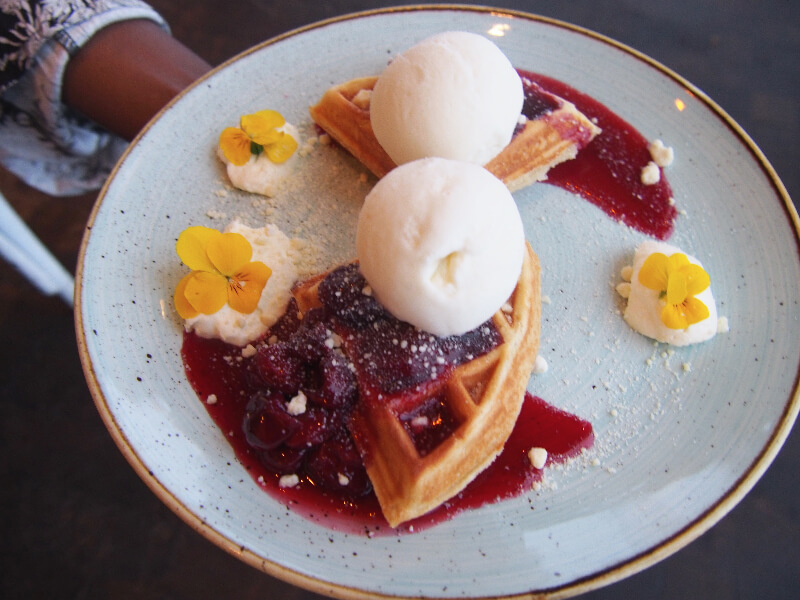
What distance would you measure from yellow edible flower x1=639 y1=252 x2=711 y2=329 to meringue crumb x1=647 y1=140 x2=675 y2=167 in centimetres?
42

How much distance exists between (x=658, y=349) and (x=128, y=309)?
1.45 metres

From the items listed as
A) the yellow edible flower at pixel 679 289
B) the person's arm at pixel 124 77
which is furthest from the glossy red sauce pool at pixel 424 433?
the person's arm at pixel 124 77

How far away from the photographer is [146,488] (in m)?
1.98

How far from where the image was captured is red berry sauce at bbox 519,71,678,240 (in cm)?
171

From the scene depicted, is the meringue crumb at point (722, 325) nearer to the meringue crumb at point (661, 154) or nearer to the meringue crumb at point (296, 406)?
the meringue crumb at point (661, 154)

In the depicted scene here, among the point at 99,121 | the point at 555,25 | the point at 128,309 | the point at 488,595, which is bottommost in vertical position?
the point at 488,595

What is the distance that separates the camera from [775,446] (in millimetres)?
1353

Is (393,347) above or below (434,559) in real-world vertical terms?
above

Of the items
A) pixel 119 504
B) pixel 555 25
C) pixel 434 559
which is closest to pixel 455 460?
pixel 434 559

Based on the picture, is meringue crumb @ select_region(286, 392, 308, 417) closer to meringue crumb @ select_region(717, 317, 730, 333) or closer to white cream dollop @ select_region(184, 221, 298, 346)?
white cream dollop @ select_region(184, 221, 298, 346)

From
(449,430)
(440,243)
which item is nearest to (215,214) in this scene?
(440,243)

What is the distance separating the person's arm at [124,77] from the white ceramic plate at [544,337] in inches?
9.6

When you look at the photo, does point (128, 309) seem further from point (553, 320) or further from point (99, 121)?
point (553, 320)

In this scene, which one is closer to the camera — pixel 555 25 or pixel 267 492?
pixel 267 492
